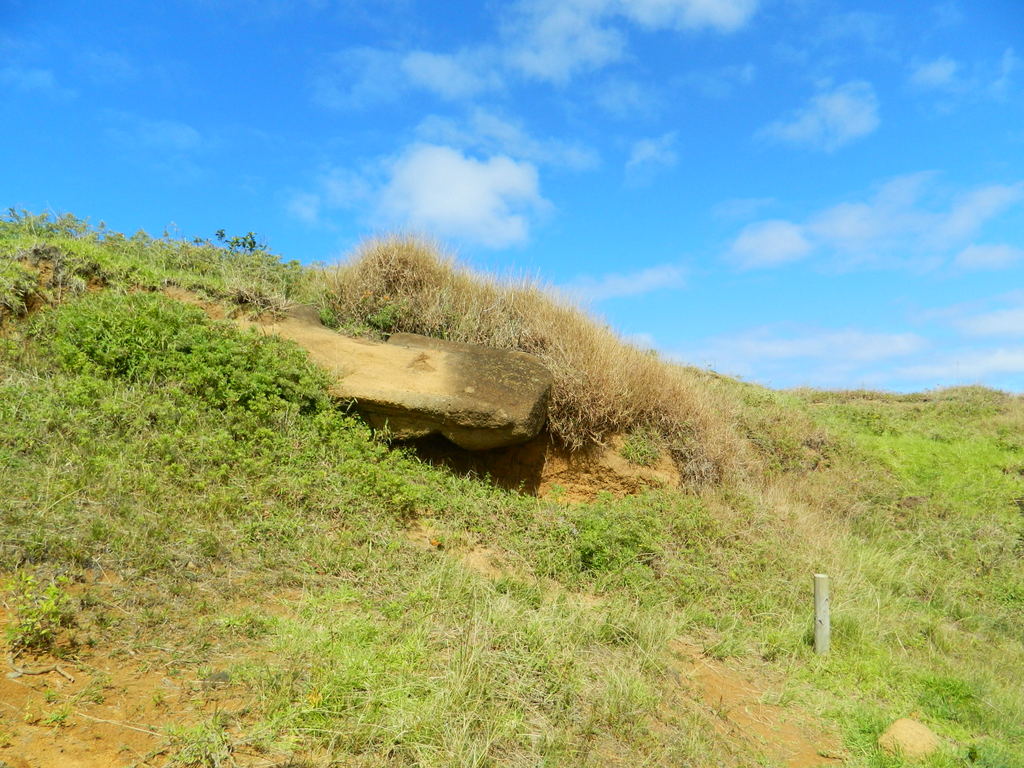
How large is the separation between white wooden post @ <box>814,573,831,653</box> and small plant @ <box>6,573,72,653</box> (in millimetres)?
5926

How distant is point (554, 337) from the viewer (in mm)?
9023

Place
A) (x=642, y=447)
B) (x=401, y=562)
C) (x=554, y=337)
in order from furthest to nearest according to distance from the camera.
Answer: (x=554, y=337), (x=642, y=447), (x=401, y=562)

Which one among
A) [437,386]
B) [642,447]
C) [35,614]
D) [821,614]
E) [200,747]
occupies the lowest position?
[200,747]

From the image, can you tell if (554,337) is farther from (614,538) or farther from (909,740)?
(909,740)

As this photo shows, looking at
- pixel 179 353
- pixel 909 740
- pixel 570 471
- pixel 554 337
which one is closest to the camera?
pixel 909 740

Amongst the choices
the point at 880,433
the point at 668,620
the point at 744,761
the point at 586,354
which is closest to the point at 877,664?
the point at 668,620

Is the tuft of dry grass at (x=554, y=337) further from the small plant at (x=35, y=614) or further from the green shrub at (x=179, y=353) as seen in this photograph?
the small plant at (x=35, y=614)

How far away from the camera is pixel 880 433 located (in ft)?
45.9

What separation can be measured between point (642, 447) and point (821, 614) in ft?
10.5

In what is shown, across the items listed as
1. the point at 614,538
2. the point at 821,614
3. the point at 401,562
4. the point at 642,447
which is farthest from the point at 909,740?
the point at 642,447

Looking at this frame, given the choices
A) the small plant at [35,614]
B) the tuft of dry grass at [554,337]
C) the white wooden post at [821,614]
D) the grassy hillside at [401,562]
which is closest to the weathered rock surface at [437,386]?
the grassy hillside at [401,562]

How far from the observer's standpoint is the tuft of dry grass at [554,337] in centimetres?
855

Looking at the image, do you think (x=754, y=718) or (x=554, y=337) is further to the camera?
(x=554, y=337)

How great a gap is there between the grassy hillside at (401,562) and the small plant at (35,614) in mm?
19
